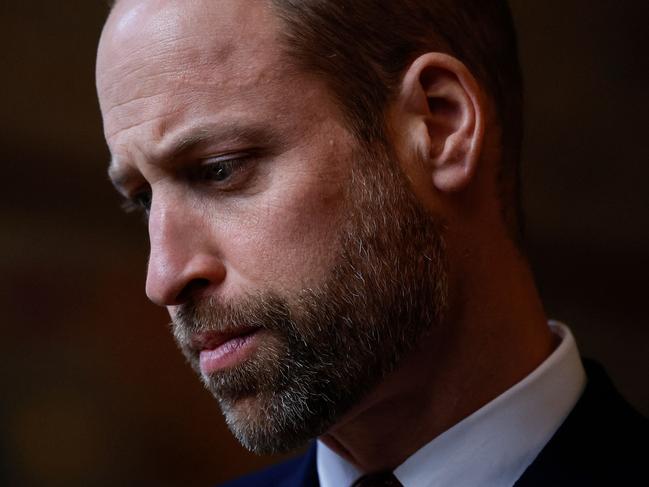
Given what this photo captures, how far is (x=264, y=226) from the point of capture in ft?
4.40

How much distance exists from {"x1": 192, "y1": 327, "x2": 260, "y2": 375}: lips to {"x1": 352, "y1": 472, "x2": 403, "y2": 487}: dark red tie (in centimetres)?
32

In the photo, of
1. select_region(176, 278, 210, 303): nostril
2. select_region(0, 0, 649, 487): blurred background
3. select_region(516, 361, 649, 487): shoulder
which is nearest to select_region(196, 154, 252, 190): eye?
select_region(176, 278, 210, 303): nostril

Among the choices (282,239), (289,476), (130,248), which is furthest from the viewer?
(130,248)

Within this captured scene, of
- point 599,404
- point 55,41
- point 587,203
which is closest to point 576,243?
point 587,203

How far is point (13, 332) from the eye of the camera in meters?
2.35

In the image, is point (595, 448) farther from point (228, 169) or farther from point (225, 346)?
point (228, 169)

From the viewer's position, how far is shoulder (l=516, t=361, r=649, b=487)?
4.70 ft

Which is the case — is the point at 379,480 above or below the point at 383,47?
below

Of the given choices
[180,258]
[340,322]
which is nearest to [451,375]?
[340,322]

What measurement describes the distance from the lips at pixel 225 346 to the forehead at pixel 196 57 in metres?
0.32

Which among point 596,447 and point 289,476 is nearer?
point 596,447

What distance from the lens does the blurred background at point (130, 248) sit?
2350mm

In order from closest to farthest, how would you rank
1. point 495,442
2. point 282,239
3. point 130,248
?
point 282,239 → point 495,442 → point 130,248

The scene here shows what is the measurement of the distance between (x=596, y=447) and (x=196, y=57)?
875mm
